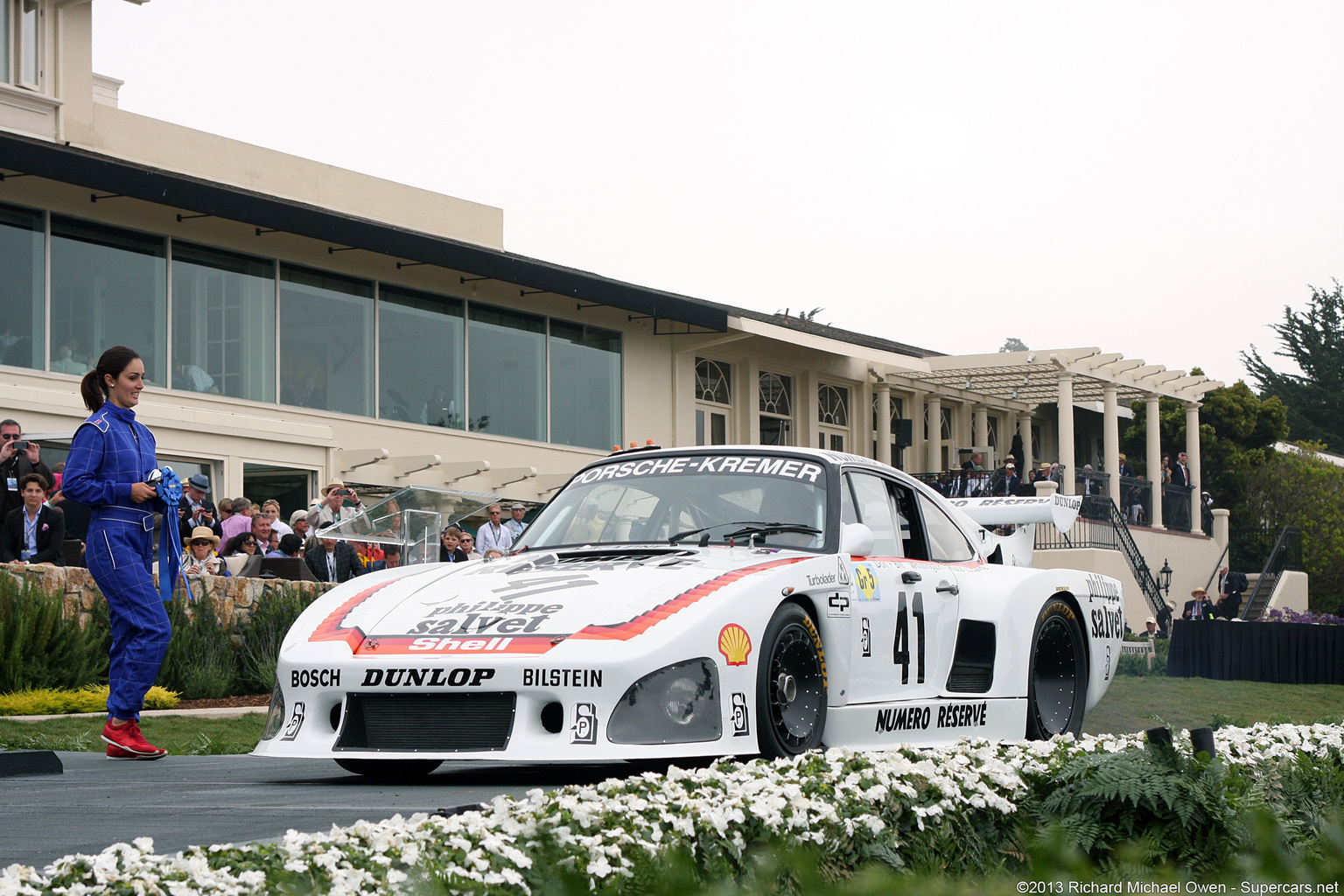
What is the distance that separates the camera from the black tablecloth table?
71.6 ft

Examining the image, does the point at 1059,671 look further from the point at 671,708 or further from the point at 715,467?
the point at 671,708

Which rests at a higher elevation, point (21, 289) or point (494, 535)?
point (21, 289)

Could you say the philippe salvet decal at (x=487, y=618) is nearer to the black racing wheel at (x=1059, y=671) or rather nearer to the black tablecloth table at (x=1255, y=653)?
the black racing wheel at (x=1059, y=671)

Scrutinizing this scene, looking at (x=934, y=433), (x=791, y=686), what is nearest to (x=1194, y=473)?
(x=934, y=433)

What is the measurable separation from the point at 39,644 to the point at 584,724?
25.8 feet

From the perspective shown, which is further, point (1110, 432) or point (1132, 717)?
point (1110, 432)

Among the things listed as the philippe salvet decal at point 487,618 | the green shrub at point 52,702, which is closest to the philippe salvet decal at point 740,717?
the philippe salvet decal at point 487,618

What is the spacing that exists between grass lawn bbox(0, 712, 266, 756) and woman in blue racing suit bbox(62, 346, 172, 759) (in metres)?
1.44

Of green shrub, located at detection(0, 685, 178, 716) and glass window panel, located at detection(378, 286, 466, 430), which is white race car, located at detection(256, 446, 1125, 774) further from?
glass window panel, located at detection(378, 286, 466, 430)

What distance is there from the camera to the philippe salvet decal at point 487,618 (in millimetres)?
6309

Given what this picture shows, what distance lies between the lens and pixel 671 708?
6.09 m

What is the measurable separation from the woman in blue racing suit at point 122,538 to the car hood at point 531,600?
1.14 m

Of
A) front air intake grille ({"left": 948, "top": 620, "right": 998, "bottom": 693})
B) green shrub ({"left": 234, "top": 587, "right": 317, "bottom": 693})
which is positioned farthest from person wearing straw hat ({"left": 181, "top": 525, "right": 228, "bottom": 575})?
front air intake grille ({"left": 948, "top": 620, "right": 998, "bottom": 693})

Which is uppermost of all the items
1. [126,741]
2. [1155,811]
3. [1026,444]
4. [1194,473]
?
[1026,444]
